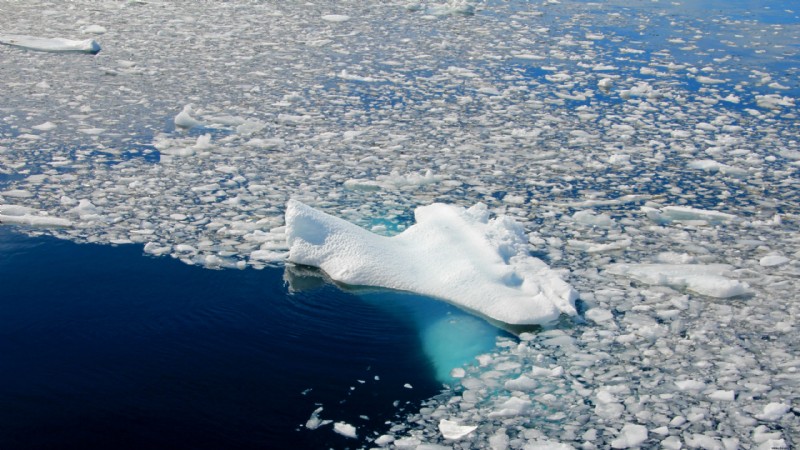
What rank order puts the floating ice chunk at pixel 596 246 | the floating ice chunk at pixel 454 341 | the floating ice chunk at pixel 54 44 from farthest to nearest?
1. the floating ice chunk at pixel 54 44
2. the floating ice chunk at pixel 596 246
3. the floating ice chunk at pixel 454 341

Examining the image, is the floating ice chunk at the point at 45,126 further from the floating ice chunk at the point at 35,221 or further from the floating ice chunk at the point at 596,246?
the floating ice chunk at the point at 596,246

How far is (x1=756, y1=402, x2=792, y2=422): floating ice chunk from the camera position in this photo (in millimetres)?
3221

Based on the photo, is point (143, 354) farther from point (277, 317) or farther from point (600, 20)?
point (600, 20)

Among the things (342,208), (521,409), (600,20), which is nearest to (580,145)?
(342,208)

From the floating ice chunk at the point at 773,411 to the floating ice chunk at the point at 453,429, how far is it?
43.8 inches

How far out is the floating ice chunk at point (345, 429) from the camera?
3.19 metres

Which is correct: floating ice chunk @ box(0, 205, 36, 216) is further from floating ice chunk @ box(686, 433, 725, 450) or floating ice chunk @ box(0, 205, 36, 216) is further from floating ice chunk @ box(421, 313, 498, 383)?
floating ice chunk @ box(686, 433, 725, 450)

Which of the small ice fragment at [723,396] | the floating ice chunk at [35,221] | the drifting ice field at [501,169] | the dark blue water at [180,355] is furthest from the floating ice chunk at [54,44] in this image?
the small ice fragment at [723,396]

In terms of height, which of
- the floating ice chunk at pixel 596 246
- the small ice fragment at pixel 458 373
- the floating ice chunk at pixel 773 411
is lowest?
the small ice fragment at pixel 458 373

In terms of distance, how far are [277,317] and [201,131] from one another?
2.63 meters

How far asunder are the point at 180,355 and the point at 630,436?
192 cm

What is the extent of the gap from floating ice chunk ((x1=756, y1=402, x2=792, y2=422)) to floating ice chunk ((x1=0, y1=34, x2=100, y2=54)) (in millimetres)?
7029

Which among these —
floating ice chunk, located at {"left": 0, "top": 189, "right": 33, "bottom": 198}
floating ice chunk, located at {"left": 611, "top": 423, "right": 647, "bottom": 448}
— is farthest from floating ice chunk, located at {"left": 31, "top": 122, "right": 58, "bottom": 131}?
floating ice chunk, located at {"left": 611, "top": 423, "right": 647, "bottom": 448}

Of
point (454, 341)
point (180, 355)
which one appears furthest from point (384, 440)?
point (180, 355)
